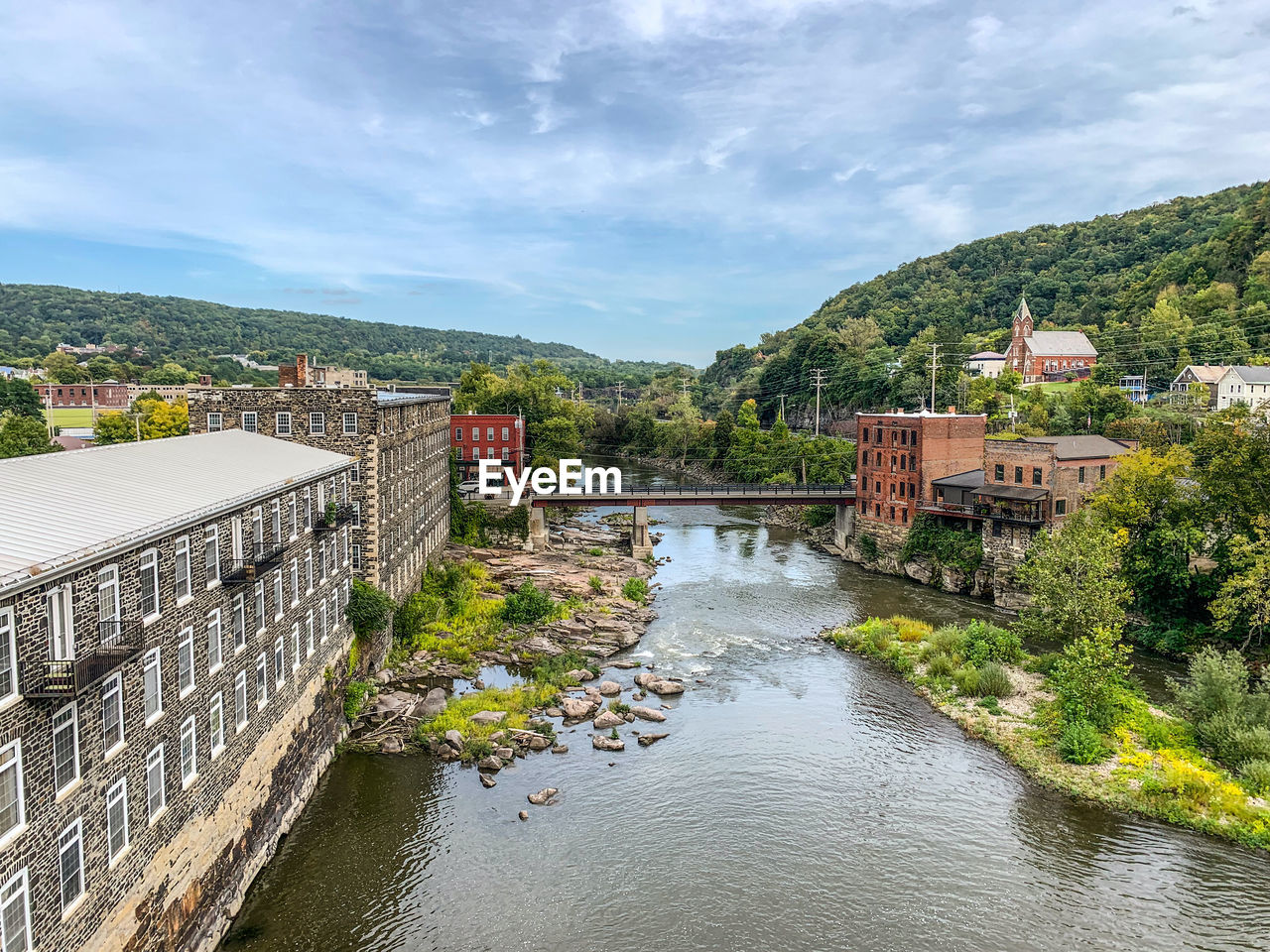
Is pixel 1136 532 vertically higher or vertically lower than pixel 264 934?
higher

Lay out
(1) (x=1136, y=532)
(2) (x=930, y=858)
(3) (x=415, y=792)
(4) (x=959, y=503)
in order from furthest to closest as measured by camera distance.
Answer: (4) (x=959, y=503)
(1) (x=1136, y=532)
(3) (x=415, y=792)
(2) (x=930, y=858)

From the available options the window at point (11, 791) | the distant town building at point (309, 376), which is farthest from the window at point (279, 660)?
the distant town building at point (309, 376)

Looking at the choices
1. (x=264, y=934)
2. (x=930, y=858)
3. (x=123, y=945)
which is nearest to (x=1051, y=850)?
(x=930, y=858)

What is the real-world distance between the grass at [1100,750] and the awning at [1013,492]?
1681 centimetres

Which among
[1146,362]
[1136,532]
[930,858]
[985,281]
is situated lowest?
[930,858]

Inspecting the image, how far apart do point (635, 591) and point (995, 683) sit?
79.5 feet

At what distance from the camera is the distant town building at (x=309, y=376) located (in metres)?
46.9

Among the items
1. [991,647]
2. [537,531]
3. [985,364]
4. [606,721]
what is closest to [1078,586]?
[991,647]

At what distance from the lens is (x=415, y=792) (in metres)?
Result: 30.4

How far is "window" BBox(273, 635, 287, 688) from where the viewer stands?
87.4 feet

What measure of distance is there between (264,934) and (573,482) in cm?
7313

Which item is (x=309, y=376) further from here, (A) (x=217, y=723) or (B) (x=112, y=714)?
(B) (x=112, y=714)

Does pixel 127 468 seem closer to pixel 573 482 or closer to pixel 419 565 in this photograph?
pixel 419 565

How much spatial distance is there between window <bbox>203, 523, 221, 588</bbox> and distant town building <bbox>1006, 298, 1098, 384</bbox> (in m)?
123
